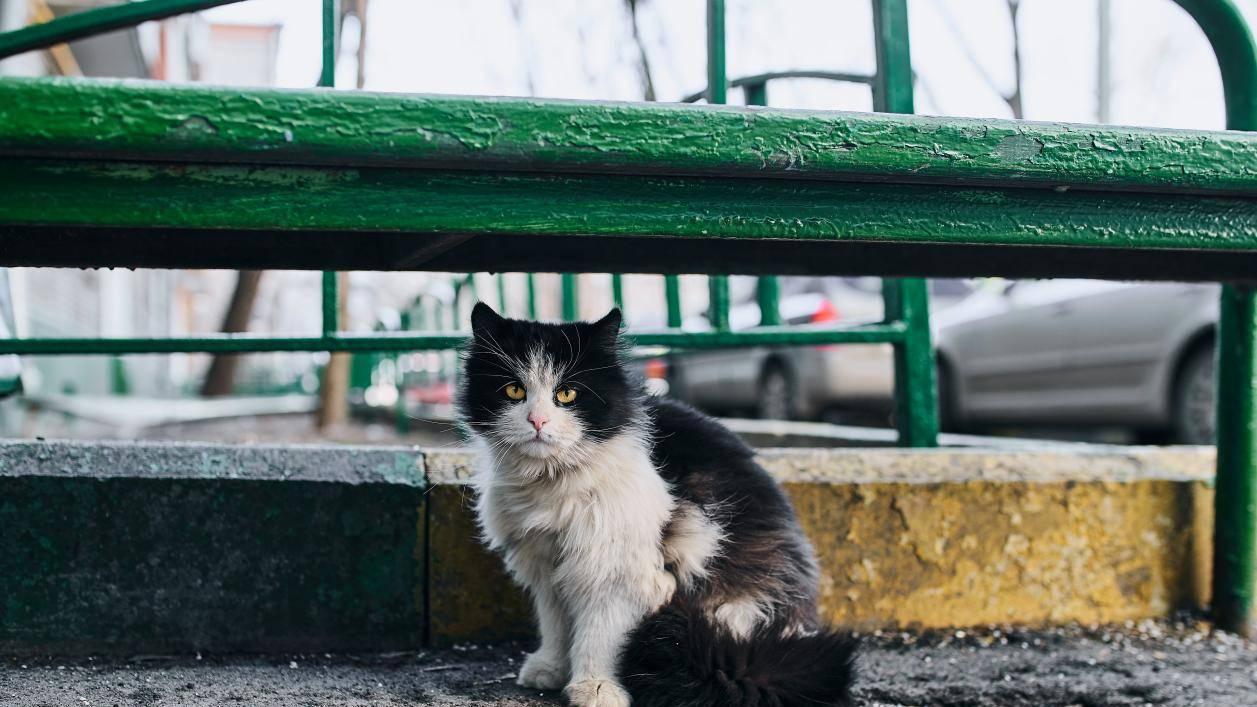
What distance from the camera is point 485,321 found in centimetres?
217

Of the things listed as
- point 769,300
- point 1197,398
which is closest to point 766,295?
point 769,300

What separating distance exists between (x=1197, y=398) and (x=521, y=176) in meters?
5.68

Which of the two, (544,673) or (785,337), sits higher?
(785,337)

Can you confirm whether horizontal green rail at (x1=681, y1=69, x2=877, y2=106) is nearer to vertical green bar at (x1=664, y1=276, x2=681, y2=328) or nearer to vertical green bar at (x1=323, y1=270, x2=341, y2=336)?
vertical green bar at (x1=664, y1=276, x2=681, y2=328)

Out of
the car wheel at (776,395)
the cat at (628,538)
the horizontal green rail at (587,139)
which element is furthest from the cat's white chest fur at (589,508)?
the car wheel at (776,395)

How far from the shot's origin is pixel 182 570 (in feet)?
7.46

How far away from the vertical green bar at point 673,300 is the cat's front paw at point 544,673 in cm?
176

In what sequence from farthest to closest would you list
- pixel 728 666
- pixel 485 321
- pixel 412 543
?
pixel 412 543 → pixel 485 321 → pixel 728 666

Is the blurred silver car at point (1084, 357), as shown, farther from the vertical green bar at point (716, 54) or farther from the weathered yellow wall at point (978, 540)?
the vertical green bar at point (716, 54)

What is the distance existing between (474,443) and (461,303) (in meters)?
5.25

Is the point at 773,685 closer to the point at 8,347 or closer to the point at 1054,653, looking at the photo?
the point at 1054,653

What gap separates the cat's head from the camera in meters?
2.00

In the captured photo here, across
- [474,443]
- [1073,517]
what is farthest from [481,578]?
[1073,517]

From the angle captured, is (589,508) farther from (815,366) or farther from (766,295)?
(815,366)
